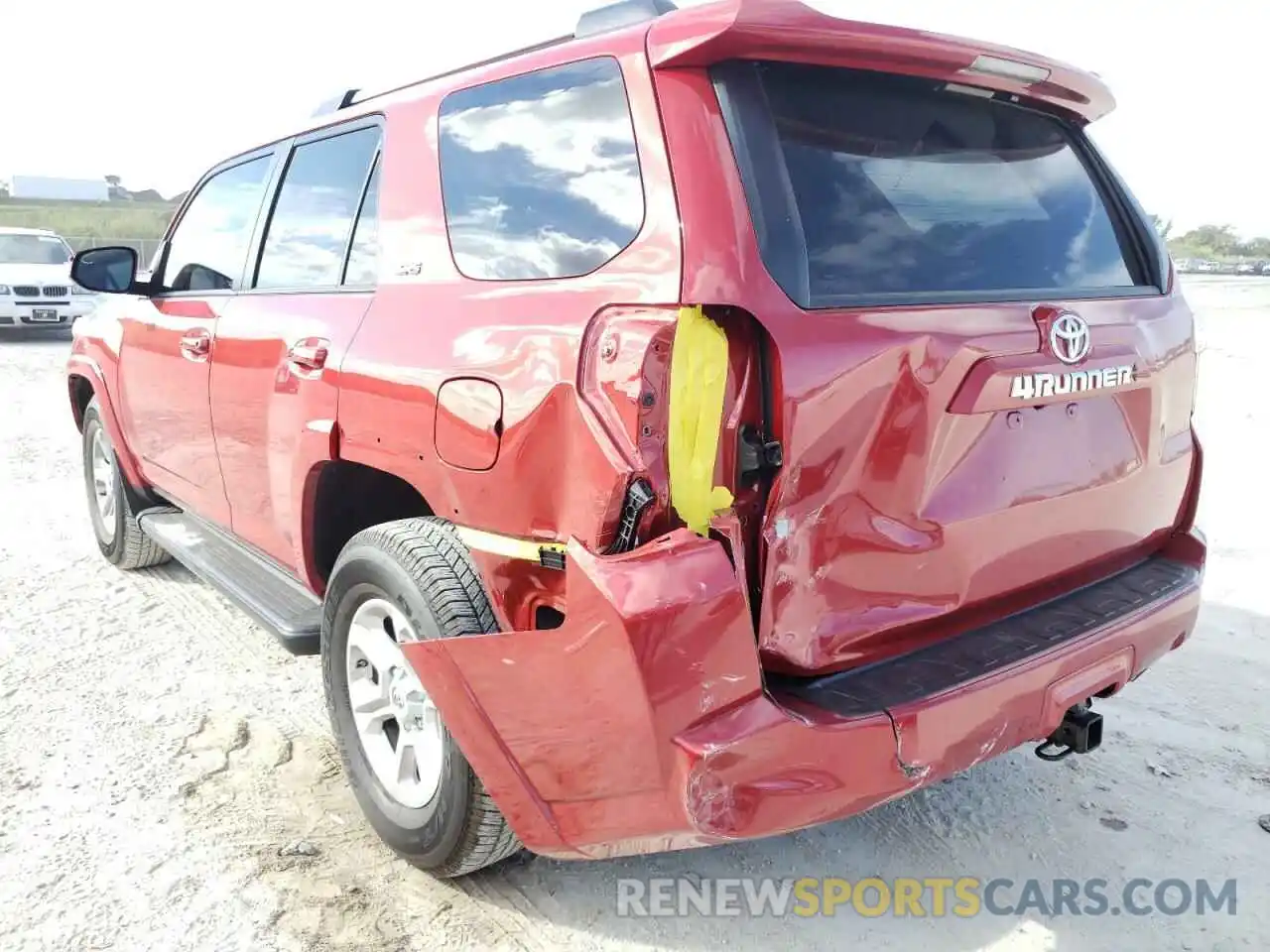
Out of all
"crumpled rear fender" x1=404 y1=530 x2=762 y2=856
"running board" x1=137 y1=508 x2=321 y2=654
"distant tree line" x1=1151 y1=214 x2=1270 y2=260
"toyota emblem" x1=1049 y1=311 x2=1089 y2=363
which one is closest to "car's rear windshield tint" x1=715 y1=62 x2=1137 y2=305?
"toyota emblem" x1=1049 y1=311 x2=1089 y2=363

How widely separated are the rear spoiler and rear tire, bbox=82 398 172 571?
3727mm

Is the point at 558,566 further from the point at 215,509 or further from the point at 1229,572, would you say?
the point at 1229,572

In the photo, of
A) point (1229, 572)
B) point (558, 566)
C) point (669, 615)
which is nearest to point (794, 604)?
point (669, 615)

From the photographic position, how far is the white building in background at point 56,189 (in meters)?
55.8

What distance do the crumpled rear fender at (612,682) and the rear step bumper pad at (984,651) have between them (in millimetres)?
234

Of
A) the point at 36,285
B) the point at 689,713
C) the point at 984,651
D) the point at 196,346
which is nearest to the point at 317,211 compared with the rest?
the point at 196,346

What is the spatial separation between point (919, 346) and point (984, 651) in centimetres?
70

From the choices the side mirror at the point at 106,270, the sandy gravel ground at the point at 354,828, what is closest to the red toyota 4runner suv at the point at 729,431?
the sandy gravel ground at the point at 354,828

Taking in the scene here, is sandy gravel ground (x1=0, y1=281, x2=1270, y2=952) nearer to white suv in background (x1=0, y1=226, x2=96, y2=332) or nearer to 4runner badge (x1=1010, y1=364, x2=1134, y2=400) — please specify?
4runner badge (x1=1010, y1=364, x2=1134, y2=400)

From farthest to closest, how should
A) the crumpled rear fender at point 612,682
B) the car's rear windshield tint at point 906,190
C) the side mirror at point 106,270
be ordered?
the side mirror at point 106,270, the car's rear windshield tint at point 906,190, the crumpled rear fender at point 612,682

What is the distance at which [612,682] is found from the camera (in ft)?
5.88

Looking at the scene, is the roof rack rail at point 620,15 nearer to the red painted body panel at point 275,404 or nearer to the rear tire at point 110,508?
the red painted body panel at point 275,404

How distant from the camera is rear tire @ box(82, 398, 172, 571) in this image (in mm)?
4797

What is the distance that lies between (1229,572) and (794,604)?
3987 millimetres
